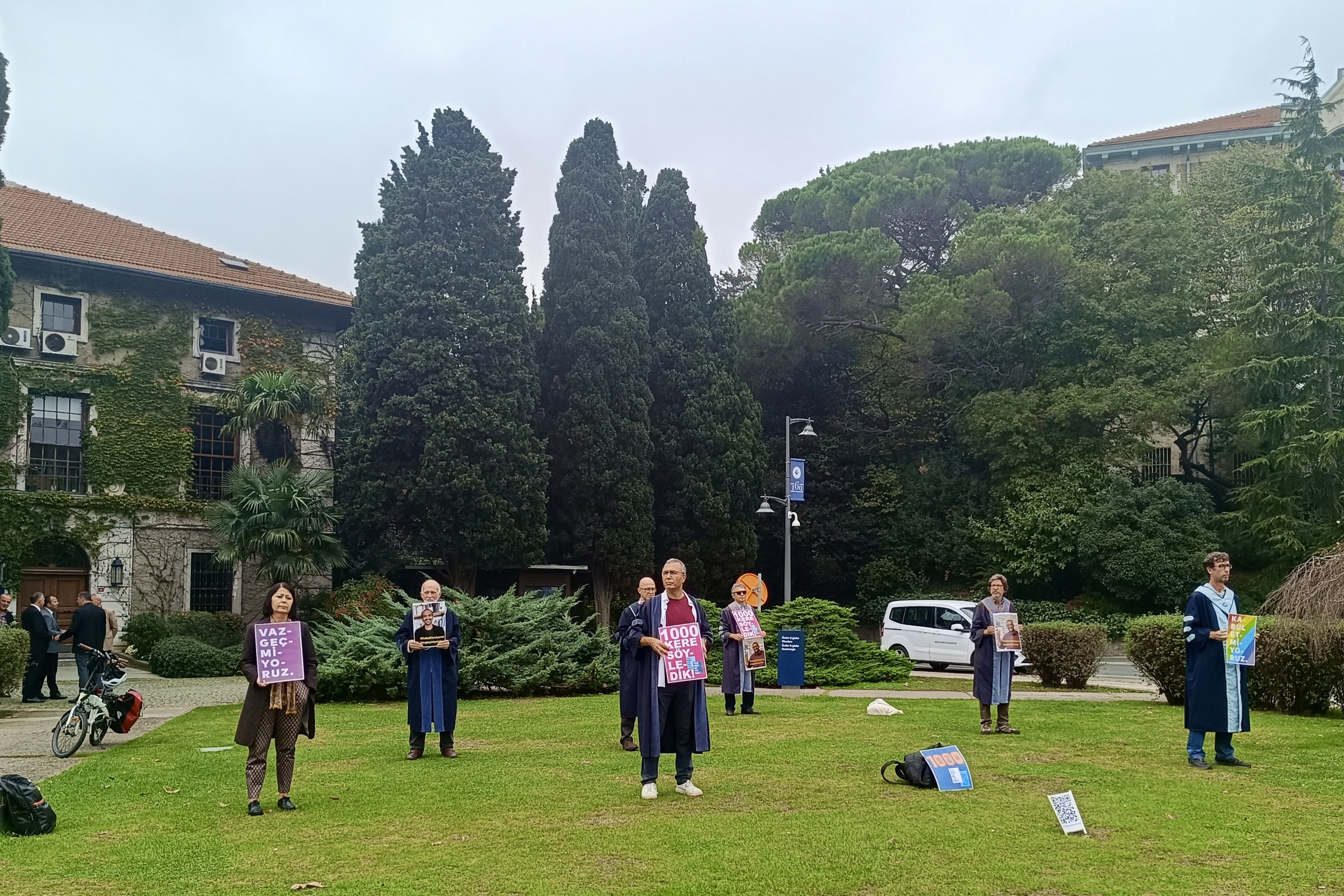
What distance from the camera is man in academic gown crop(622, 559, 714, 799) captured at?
959 cm

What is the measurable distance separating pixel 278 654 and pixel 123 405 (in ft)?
96.9

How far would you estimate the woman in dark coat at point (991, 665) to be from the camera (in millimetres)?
13930

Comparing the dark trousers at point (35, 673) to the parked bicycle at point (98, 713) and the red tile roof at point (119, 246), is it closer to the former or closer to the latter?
the parked bicycle at point (98, 713)

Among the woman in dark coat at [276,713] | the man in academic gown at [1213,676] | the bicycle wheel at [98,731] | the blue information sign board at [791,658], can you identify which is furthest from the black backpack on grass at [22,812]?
the blue information sign board at [791,658]

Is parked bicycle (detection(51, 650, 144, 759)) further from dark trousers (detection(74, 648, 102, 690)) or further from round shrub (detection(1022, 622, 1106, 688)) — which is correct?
round shrub (detection(1022, 622, 1106, 688))

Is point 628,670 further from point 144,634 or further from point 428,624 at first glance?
point 144,634

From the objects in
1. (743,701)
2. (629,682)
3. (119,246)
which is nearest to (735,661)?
(743,701)

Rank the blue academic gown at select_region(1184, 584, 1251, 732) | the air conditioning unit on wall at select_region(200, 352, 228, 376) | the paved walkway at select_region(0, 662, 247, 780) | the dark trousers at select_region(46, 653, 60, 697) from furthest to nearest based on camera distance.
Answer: the air conditioning unit on wall at select_region(200, 352, 228, 376), the dark trousers at select_region(46, 653, 60, 697), the paved walkway at select_region(0, 662, 247, 780), the blue academic gown at select_region(1184, 584, 1251, 732)

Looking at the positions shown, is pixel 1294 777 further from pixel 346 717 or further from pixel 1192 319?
pixel 1192 319

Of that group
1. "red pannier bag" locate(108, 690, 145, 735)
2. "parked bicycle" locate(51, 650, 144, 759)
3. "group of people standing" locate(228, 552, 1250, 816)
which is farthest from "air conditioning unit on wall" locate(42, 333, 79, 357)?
"group of people standing" locate(228, 552, 1250, 816)

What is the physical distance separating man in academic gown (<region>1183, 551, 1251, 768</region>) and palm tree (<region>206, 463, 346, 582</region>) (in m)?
24.0

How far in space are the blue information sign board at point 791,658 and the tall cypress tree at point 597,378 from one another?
15.0 meters

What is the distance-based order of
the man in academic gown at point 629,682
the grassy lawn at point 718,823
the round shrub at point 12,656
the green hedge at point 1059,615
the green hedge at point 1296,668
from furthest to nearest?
the green hedge at point 1059,615 → the round shrub at point 12,656 → the green hedge at point 1296,668 → the man in academic gown at point 629,682 → the grassy lawn at point 718,823

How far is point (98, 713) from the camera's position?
13.8 m
